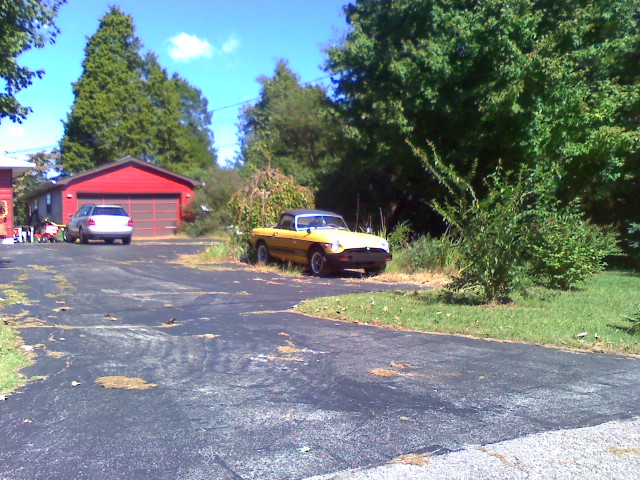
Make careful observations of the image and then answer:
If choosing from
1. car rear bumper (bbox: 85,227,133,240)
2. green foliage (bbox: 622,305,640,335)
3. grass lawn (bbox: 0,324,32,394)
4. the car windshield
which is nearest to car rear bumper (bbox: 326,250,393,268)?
the car windshield

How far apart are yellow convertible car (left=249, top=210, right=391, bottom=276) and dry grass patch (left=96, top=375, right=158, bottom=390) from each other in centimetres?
961

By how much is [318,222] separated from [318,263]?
1.57 meters

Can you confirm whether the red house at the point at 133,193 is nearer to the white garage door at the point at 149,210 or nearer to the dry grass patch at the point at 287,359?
the white garage door at the point at 149,210

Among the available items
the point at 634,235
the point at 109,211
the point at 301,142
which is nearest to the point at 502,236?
the point at 634,235

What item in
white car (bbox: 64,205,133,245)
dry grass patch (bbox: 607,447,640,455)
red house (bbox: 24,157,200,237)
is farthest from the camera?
red house (bbox: 24,157,200,237)

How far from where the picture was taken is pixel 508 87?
58.7ft

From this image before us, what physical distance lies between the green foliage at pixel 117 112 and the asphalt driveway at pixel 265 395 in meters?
39.9

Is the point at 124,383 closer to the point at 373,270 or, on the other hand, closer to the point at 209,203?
the point at 373,270

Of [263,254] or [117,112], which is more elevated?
[117,112]

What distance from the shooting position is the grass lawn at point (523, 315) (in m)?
8.79

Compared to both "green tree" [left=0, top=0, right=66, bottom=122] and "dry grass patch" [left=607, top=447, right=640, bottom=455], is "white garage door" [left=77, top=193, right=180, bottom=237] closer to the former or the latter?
"green tree" [left=0, top=0, right=66, bottom=122]

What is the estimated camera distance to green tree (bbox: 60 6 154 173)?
48.1 m

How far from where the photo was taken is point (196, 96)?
74.5m

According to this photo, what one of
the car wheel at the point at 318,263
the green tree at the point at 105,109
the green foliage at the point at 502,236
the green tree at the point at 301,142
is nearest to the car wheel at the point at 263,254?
the car wheel at the point at 318,263
